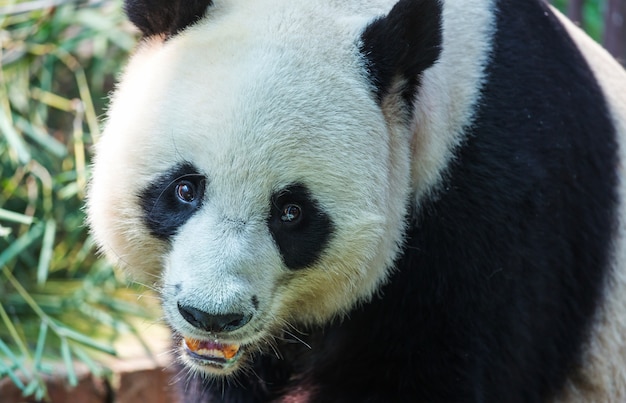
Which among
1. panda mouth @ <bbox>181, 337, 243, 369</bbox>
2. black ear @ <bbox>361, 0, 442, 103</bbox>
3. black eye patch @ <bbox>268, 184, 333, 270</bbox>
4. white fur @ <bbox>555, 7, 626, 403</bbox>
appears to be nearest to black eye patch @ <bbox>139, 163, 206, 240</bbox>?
black eye patch @ <bbox>268, 184, 333, 270</bbox>

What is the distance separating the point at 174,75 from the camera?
8.84ft

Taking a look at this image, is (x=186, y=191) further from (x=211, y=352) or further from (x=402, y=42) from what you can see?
(x=402, y=42)

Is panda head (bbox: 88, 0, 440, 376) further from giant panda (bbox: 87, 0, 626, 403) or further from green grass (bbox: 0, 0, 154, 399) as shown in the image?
green grass (bbox: 0, 0, 154, 399)

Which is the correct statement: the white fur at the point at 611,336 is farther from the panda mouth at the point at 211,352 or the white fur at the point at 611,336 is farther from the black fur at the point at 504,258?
the panda mouth at the point at 211,352

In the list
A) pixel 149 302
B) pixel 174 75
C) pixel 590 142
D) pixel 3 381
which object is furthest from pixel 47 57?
pixel 590 142

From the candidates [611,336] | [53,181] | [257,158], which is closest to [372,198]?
[257,158]

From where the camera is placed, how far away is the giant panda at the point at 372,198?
257 centimetres

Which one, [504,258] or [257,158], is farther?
[504,258]

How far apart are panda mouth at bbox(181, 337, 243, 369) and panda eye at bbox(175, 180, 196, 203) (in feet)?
1.31

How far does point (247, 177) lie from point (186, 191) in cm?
20

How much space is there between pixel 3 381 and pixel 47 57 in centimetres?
185

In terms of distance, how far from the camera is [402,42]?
→ 2.70 m

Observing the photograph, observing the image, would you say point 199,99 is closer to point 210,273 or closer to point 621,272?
point 210,273

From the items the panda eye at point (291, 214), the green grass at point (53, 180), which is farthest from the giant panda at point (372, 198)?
the green grass at point (53, 180)
